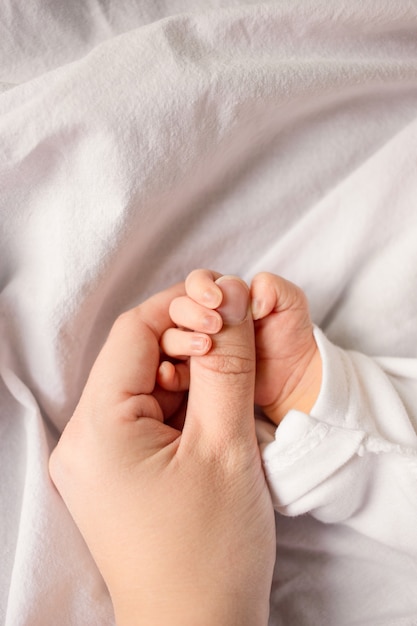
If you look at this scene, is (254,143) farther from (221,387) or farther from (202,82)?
(221,387)

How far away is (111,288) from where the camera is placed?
0.92m

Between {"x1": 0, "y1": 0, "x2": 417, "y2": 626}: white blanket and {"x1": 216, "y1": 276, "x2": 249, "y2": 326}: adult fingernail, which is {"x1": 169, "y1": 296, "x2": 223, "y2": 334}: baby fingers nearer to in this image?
{"x1": 216, "y1": 276, "x2": 249, "y2": 326}: adult fingernail

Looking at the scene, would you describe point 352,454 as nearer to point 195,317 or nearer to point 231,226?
point 195,317

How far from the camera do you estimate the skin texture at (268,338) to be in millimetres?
775

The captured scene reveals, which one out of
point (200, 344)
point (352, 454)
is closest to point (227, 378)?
point (200, 344)

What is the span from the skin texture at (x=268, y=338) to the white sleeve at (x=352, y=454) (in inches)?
1.2

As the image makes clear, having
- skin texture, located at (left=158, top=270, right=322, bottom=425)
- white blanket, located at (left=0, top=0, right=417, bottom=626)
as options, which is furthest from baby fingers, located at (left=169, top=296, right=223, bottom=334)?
white blanket, located at (left=0, top=0, right=417, bottom=626)

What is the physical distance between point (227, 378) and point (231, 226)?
26cm

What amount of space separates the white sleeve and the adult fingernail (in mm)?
124

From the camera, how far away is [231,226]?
0.95 metres

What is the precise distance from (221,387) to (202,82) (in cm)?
39


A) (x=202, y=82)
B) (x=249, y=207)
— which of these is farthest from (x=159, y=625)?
(x=202, y=82)

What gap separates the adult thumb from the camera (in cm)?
78

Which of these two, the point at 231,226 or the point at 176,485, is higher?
the point at 231,226
